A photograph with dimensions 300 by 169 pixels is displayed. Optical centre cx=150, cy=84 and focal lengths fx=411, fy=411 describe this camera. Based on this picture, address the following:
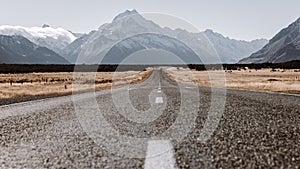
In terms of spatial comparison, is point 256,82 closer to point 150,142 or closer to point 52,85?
point 52,85

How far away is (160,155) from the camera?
5.80m

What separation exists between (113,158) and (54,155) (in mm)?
947

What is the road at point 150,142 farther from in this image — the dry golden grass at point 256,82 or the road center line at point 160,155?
the dry golden grass at point 256,82

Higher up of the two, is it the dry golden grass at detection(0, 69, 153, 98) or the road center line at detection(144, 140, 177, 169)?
the road center line at detection(144, 140, 177, 169)

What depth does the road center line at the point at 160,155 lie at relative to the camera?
202 inches

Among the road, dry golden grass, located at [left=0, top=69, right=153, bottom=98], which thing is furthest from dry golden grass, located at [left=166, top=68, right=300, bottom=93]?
the road

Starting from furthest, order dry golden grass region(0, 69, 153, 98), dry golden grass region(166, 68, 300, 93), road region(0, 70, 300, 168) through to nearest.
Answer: dry golden grass region(166, 68, 300, 93), dry golden grass region(0, 69, 153, 98), road region(0, 70, 300, 168)

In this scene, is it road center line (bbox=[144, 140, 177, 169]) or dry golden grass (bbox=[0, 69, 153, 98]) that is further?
dry golden grass (bbox=[0, 69, 153, 98])

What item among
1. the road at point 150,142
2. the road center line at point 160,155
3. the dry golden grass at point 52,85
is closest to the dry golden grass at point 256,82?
the dry golden grass at point 52,85

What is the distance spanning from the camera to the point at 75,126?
9219 mm

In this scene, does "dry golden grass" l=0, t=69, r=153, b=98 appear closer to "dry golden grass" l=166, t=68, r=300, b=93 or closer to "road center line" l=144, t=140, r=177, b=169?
"dry golden grass" l=166, t=68, r=300, b=93

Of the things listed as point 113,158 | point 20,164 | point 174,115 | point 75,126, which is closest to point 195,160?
point 113,158

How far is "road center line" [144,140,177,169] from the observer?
16.9 ft

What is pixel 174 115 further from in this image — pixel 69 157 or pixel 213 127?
pixel 69 157
